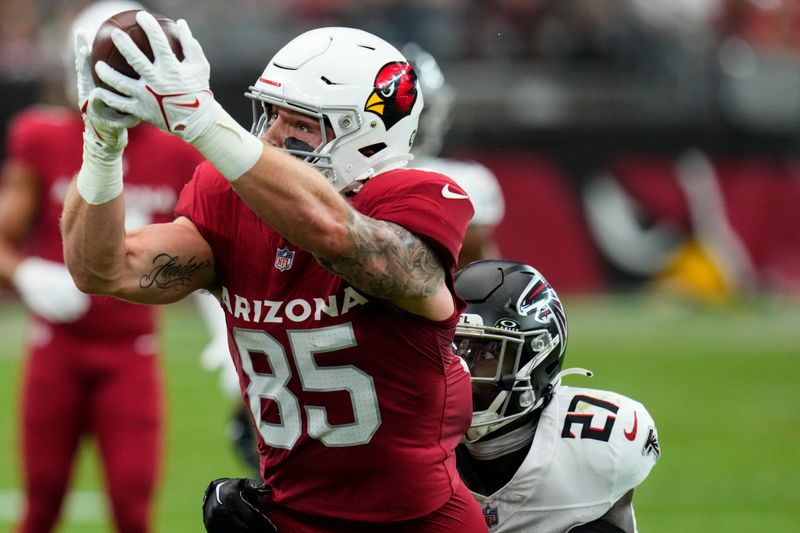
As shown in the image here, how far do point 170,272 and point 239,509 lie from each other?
55 centimetres

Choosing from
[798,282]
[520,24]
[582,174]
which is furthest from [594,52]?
[798,282]

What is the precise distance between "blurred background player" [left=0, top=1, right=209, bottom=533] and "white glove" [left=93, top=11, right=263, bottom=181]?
261 cm

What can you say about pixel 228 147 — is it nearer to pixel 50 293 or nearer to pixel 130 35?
pixel 130 35

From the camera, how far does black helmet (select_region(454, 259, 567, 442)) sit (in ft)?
11.2

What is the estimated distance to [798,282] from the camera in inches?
562

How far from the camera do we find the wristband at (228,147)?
254 centimetres

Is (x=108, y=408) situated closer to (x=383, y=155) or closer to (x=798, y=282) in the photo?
(x=383, y=155)

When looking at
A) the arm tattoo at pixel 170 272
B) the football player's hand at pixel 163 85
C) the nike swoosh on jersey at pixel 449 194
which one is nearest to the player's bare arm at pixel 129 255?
the arm tattoo at pixel 170 272

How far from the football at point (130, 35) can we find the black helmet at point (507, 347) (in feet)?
3.95

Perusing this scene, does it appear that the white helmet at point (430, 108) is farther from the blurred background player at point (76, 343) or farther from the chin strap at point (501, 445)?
the chin strap at point (501, 445)

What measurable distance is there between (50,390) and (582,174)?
374 inches

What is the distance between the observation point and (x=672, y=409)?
991 centimetres

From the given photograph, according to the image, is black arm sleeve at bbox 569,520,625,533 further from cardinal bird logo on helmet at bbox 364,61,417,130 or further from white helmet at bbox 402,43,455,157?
white helmet at bbox 402,43,455,157

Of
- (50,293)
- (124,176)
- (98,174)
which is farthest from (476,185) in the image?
(98,174)
